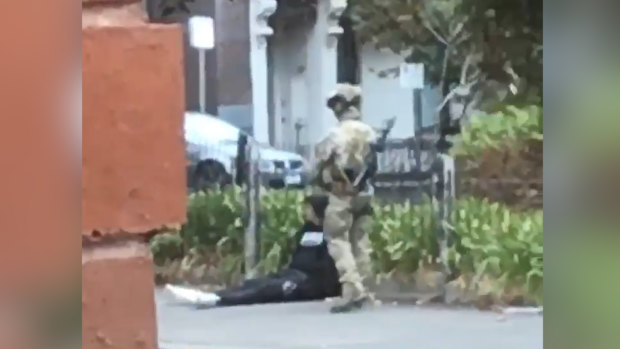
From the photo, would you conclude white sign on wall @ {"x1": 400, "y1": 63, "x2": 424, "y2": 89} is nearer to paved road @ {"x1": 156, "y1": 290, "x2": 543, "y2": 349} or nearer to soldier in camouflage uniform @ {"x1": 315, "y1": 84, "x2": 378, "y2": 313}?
soldier in camouflage uniform @ {"x1": 315, "y1": 84, "x2": 378, "y2": 313}

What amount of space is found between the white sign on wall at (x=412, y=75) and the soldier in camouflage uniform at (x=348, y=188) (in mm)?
29

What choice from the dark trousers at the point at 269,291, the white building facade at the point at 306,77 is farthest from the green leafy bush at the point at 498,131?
the dark trousers at the point at 269,291

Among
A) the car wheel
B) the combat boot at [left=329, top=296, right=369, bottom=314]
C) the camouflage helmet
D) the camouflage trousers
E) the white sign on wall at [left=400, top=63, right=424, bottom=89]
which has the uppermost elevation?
the white sign on wall at [left=400, top=63, right=424, bottom=89]

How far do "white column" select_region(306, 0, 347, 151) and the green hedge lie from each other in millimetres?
47

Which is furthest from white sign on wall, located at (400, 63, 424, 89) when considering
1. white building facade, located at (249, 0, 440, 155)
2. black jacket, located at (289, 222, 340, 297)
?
black jacket, located at (289, 222, 340, 297)

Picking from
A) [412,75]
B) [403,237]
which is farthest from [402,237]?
[412,75]

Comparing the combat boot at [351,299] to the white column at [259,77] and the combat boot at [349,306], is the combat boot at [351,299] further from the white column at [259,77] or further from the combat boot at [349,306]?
the white column at [259,77]

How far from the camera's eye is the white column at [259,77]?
0.52 metres

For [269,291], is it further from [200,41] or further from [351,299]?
[200,41]

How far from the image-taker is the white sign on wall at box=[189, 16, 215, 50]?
1.73ft

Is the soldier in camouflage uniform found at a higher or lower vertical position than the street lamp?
lower
